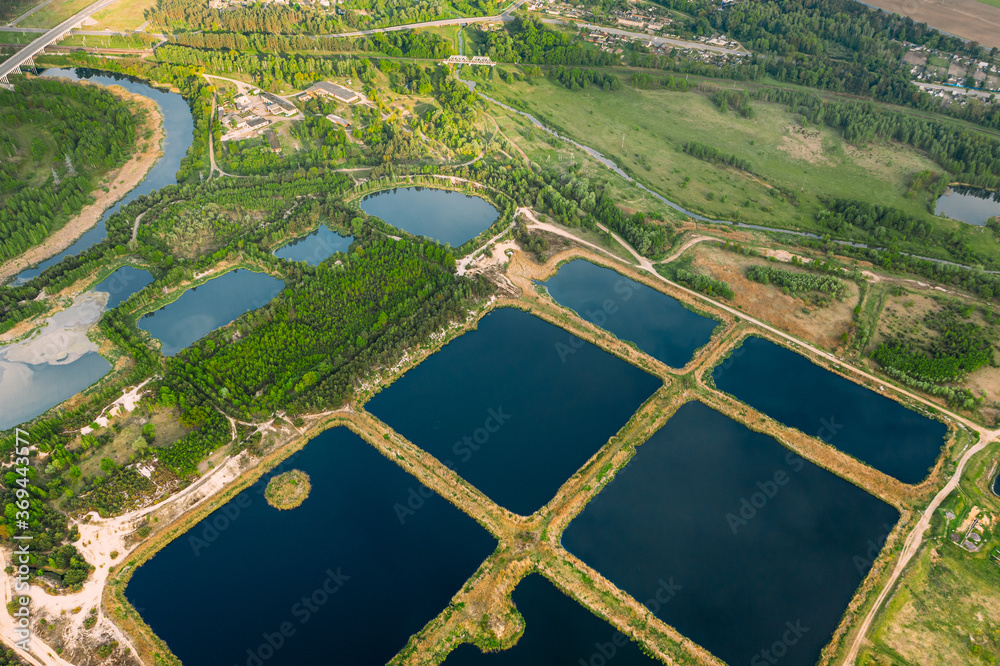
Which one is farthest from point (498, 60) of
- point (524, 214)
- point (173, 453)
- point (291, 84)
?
point (173, 453)

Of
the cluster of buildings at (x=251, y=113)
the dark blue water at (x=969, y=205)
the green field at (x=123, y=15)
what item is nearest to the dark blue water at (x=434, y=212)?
the cluster of buildings at (x=251, y=113)

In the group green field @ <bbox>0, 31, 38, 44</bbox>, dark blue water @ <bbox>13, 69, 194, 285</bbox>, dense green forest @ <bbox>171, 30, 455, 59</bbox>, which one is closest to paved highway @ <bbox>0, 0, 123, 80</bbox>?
green field @ <bbox>0, 31, 38, 44</bbox>

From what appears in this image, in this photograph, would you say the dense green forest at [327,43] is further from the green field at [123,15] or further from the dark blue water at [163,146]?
the dark blue water at [163,146]

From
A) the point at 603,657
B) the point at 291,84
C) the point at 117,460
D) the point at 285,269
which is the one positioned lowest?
the point at 603,657

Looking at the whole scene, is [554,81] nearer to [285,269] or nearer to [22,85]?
[285,269]

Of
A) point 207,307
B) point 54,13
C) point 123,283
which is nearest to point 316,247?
point 207,307
